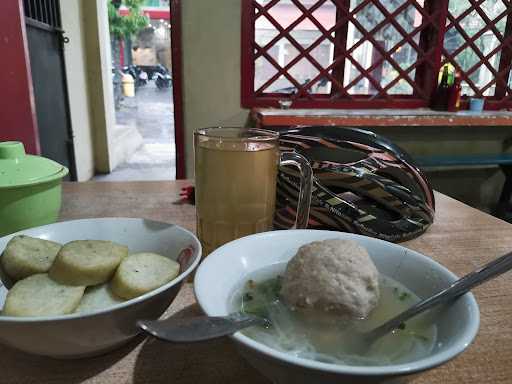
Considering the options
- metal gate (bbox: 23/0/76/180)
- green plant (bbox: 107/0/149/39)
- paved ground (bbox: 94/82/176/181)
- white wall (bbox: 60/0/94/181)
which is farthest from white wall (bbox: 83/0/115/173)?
green plant (bbox: 107/0/149/39)

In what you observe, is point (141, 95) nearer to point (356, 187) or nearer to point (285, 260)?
point (356, 187)

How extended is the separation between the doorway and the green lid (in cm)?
143

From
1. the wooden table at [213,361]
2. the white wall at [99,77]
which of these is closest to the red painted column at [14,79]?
the wooden table at [213,361]

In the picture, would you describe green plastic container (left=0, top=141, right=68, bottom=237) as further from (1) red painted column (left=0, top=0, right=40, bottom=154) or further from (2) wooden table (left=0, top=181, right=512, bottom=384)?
(1) red painted column (left=0, top=0, right=40, bottom=154)

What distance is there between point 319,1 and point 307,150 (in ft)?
4.96

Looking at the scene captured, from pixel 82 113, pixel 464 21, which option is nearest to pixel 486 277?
pixel 464 21

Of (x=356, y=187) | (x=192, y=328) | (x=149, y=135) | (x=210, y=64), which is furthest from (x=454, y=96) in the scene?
(x=149, y=135)

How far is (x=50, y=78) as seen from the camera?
2.24 m

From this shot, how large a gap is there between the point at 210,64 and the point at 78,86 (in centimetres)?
130

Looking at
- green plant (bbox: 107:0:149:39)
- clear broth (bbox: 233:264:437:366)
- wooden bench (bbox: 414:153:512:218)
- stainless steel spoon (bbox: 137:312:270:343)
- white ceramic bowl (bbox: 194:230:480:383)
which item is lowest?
wooden bench (bbox: 414:153:512:218)

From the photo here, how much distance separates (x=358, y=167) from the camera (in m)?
0.66

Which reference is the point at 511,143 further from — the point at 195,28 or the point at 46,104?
the point at 46,104

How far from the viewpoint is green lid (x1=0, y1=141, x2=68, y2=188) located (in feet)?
1.74

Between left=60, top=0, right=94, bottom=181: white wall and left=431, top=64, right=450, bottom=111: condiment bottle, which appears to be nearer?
left=431, top=64, right=450, bottom=111: condiment bottle
